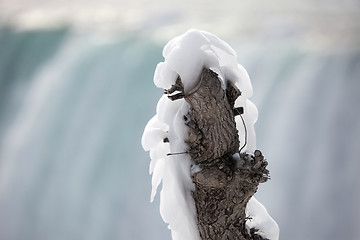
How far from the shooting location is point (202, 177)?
32.6 inches

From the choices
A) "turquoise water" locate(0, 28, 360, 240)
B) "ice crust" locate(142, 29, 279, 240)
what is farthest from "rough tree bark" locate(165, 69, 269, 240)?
"turquoise water" locate(0, 28, 360, 240)

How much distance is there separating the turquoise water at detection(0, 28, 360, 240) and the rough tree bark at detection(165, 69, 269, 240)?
2.07 meters

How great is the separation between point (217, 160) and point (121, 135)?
230 centimetres

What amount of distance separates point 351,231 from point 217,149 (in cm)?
220

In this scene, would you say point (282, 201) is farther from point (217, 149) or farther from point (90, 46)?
point (217, 149)

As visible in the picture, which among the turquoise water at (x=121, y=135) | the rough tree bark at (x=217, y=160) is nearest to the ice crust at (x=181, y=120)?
the rough tree bark at (x=217, y=160)

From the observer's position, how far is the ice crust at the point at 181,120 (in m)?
0.82

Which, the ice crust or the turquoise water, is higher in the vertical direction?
the turquoise water

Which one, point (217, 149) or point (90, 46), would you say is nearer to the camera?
point (217, 149)

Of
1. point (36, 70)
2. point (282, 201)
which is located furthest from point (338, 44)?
point (36, 70)

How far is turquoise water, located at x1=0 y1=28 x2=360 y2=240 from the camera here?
2.85m

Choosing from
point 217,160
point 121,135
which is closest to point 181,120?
point 217,160

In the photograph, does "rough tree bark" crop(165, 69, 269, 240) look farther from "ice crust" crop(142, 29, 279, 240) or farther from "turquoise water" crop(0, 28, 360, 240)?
"turquoise water" crop(0, 28, 360, 240)

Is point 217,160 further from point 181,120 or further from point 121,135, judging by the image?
point 121,135
